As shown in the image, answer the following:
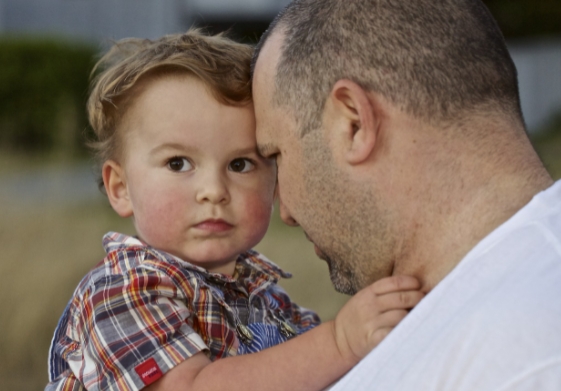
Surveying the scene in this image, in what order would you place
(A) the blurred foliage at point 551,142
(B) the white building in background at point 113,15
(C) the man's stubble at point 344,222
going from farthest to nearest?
(B) the white building in background at point 113,15, (A) the blurred foliage at point 551,142, (C) the man's stubble at point 344,222

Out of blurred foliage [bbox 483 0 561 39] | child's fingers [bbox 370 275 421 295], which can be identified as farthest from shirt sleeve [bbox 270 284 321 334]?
blurred foliage [bbox 483 0 561 39]

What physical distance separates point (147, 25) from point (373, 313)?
59.7 ft

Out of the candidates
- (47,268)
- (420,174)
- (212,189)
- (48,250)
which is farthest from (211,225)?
(48,250)

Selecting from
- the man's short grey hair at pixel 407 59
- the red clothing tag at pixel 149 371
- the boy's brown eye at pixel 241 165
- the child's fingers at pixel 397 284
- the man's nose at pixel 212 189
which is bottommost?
the red clothing tag at pixel 149 371

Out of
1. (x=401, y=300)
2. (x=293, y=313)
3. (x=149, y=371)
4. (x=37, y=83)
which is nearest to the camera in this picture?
(x=401, y=300)

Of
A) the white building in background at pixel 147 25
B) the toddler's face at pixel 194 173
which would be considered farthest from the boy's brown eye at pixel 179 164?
the white building in background at pixel 147 25

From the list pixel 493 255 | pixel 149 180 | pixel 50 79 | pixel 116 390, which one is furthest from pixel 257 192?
pixel 50 79

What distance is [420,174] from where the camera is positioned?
6.80 feet

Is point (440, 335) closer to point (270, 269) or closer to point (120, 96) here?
point (270, 269)

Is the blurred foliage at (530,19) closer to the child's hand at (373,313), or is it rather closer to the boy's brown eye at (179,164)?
the boy's brown eye at (179,164)

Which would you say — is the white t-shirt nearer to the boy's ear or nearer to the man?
the man

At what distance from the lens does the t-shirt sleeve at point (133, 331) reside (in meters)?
2.40

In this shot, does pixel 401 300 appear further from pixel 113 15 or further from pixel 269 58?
pixel 113 15

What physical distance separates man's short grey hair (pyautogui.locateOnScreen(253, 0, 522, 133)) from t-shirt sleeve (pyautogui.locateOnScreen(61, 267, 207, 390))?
668 mm
